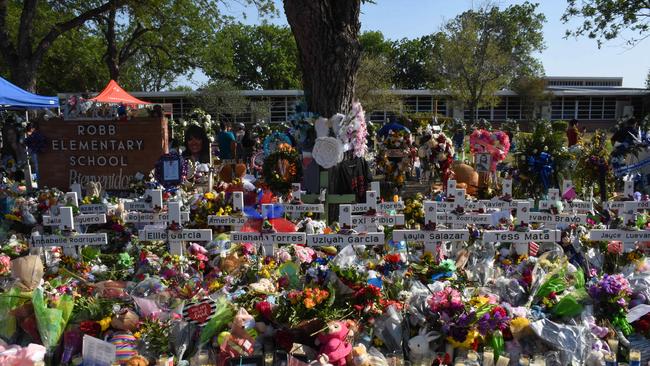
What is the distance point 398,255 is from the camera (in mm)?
4418

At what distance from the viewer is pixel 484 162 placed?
1088 centimetres

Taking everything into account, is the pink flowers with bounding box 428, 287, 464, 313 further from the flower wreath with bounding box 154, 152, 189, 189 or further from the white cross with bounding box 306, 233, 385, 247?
the flower wreath with bounding box 154, 152, 189, 189

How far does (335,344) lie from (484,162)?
28.0 feet

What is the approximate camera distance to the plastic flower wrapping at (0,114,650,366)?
3242 mm

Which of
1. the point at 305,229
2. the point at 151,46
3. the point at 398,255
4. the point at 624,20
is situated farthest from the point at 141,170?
the point at 624,20

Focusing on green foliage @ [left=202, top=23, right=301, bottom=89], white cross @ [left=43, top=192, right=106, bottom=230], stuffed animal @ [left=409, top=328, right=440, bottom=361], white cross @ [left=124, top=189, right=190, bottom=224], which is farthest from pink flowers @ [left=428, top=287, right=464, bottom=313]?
green foliage @ [left=202, top=23, right=301, bottom=89]

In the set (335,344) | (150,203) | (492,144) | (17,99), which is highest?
(17,99)

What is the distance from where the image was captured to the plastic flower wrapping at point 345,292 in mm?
3242

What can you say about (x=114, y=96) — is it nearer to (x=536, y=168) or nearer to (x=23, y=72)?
(x=23, y=72)

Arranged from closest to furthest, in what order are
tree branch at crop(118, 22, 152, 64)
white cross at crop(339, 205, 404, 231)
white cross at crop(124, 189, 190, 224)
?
white cross at crop(339, 205, 404, 231) < white cross at crop(124, 189, 190, 224) < tree branch at crop(118, 22, 152, 64)

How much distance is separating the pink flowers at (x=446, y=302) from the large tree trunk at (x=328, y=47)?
404 cm

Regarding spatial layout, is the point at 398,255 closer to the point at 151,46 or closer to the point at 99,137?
the point at 99,137

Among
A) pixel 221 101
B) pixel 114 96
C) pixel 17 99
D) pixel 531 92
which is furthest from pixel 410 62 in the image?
pixel 17 99

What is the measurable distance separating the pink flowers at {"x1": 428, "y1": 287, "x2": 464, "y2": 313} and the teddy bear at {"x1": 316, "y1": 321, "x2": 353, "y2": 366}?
614mm
